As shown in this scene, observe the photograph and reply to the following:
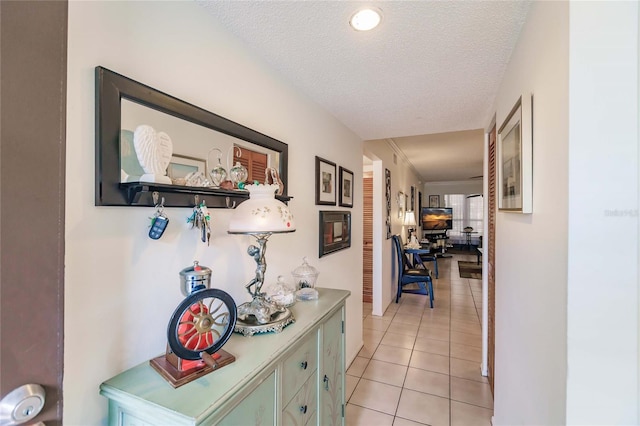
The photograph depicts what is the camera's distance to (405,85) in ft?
6.03

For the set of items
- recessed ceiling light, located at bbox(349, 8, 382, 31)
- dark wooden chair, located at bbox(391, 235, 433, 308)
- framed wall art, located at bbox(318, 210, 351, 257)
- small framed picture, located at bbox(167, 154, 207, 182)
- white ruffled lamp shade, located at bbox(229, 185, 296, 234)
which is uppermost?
recessed ceiling light, located at bbox(349, 8, 382, 31)

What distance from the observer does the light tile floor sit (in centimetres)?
209

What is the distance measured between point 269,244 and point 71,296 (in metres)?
0.94

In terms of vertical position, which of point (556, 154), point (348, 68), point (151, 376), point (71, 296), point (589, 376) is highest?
point (348, 68)

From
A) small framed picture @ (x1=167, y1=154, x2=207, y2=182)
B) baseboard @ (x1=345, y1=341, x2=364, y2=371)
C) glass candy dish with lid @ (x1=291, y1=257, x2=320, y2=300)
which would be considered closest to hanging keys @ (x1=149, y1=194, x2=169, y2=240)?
small framed picture @ (x1=167, y1=154, x2=207, y2=182)

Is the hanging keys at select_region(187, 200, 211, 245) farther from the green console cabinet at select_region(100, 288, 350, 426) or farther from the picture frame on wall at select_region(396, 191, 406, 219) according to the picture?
the picture frame on wall at select_region(396, 191, 406, 219)

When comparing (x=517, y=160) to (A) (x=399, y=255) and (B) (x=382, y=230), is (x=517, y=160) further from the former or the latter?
(A) (x=399, y=255)

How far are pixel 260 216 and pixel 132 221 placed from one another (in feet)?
1.36

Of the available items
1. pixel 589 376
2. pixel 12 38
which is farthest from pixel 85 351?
pixel 589 376

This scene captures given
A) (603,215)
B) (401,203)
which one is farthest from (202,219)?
(401,203)

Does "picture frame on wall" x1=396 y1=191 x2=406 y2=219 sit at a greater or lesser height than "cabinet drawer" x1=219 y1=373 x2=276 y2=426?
greater

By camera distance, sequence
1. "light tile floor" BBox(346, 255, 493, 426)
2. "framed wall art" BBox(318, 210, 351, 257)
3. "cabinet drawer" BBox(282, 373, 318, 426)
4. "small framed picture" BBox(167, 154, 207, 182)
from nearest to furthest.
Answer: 1. "small framed picture" BBox(167, 154, 207, 182)
2. "cabinet drawer" BBox(282, 373, 318, 426)
3. "light tile floor" BBox(346, 255, 493, 426)
4. "framed wall art" BBox(318, 210, 351, 257)

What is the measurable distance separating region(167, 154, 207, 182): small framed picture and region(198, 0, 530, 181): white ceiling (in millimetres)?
645

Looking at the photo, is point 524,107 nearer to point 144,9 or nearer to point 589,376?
point 589,376
